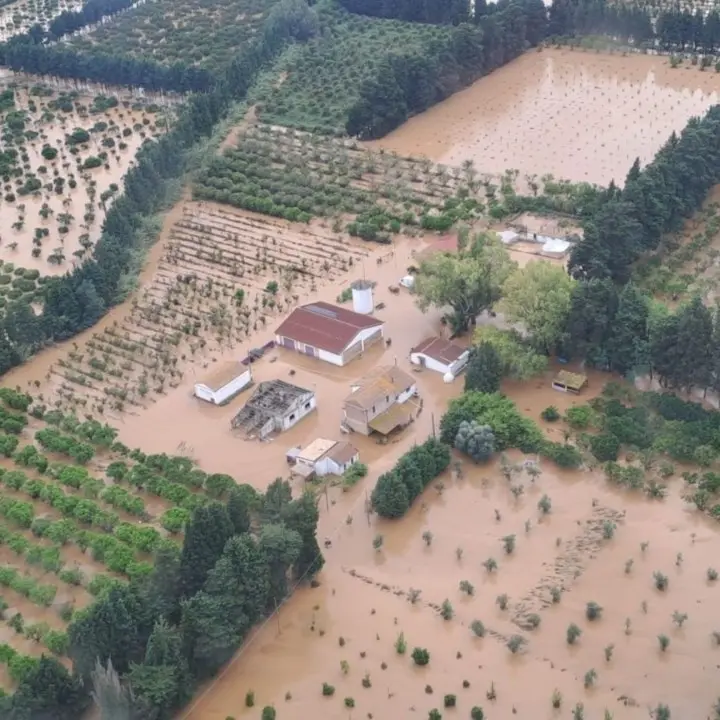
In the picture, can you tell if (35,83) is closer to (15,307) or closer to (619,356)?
(15,307)

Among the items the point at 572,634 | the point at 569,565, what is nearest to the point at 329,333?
the point at 569,565

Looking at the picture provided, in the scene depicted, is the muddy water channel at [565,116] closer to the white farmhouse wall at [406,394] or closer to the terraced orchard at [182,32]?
the terraced orchard at [182,32]

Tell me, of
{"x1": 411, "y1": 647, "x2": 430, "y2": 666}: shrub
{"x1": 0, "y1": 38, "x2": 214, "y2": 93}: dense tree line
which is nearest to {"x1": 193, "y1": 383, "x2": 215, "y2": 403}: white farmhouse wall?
{"x1": 411, "y1": 647, "x2": 430, "y2": 666}: shrub

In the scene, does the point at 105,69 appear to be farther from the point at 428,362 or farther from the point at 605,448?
the point at 605,448

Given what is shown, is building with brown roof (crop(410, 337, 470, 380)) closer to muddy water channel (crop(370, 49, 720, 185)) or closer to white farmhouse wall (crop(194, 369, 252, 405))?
white farmhouse wall (crop(194, 369, 252, 405))

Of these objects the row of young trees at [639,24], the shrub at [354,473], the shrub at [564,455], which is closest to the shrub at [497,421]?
the shrub at [564,455]

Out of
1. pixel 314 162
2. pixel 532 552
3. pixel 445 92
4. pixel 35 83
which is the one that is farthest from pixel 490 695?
pixel 35 83
